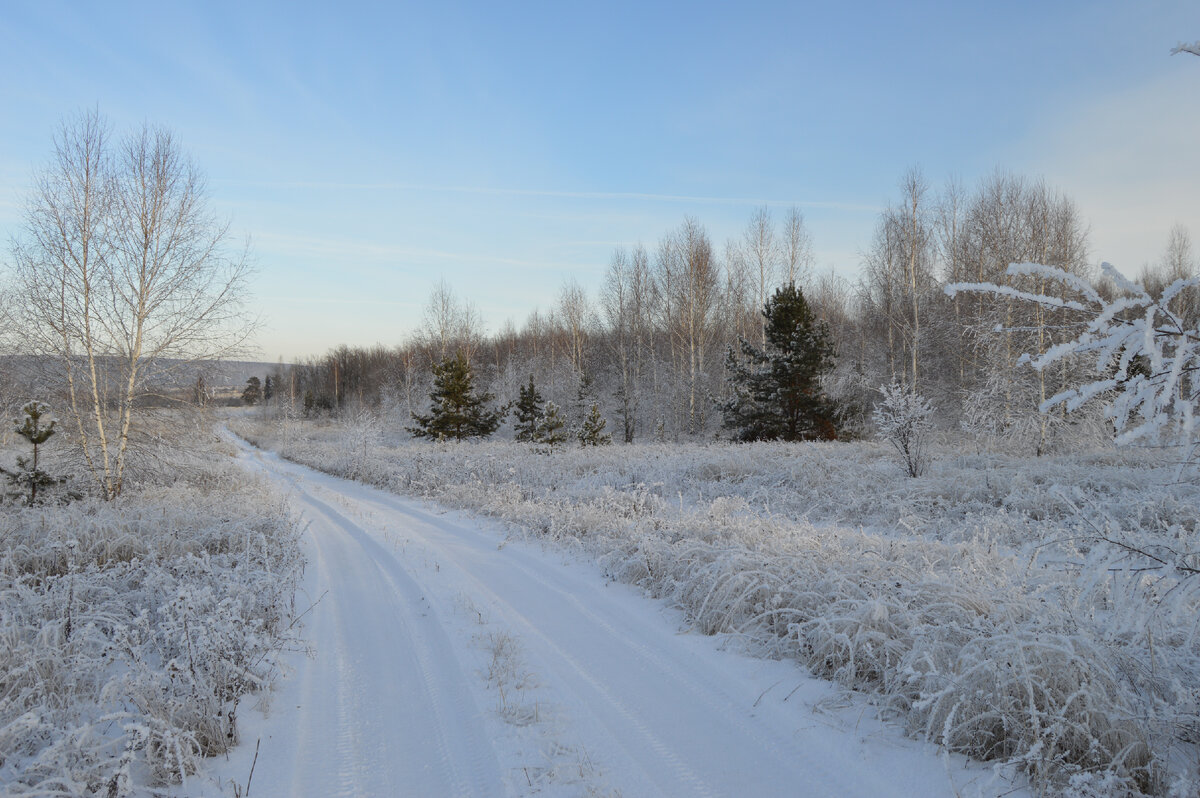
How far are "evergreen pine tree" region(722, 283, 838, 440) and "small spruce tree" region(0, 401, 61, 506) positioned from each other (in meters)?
18.6

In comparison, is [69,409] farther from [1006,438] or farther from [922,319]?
[922,319]

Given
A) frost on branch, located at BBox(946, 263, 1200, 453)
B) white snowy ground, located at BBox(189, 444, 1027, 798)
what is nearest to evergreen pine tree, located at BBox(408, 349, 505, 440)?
white snowy ground, located at BBox(189, 444, 1027, 798)

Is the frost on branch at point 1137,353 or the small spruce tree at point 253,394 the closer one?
the frost on branch at point 1137,353

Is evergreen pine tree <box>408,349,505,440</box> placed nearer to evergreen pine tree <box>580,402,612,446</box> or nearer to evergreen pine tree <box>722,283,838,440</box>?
evergreen pine tree <box>580,402,612,446</box>

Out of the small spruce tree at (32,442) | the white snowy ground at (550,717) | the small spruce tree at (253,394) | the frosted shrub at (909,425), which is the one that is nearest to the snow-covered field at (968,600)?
the white snowy ground at (550,717)

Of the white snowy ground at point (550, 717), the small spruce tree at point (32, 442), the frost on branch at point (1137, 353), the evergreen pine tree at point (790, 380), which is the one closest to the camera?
the frost on branch at point (1137, 353)

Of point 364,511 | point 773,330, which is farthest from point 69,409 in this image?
point 773,330

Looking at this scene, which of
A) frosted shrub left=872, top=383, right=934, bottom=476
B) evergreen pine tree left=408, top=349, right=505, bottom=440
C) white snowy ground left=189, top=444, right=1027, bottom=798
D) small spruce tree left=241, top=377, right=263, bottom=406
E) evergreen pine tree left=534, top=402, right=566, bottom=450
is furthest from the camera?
small spruce tree left=241, top=377, right=263, bottom=406

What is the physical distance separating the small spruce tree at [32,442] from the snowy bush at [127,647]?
2.36 meters

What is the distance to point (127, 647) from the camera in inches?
142

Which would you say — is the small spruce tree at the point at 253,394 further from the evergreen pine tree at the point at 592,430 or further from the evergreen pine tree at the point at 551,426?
the evergreen pine tree at the point at 592,430

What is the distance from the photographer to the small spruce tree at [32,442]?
8.90 m

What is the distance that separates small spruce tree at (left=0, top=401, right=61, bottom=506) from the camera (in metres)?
8.90

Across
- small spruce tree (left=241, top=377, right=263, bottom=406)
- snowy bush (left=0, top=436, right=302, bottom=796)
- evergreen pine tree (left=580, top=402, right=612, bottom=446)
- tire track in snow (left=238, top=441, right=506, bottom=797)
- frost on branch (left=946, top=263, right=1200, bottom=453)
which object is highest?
small spruce tree (left=241, top=377, right=263, bottom=406)
